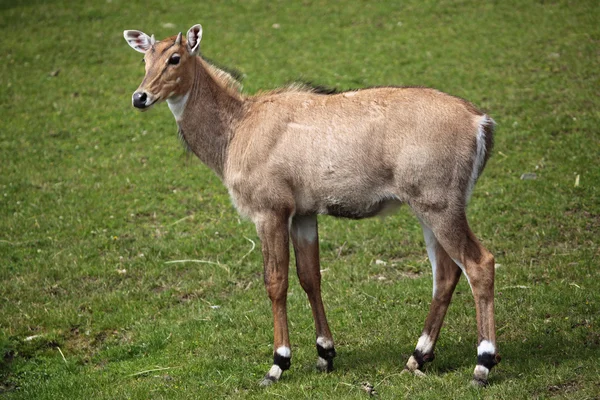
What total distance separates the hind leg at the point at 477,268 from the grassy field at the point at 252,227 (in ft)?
0.97

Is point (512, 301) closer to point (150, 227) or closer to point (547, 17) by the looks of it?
point (150, 227)

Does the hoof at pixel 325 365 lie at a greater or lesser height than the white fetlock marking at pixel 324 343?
lesser

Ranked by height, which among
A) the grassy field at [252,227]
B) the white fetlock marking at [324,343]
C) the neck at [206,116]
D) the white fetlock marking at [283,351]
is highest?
the neck at [206,116]

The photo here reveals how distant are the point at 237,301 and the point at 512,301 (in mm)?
3390

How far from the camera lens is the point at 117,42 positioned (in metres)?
20.9

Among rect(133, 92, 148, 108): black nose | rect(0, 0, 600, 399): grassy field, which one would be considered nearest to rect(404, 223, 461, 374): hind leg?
rect(0, 0, 600, 399): grassy field

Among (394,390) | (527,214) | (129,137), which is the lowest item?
(129,137)

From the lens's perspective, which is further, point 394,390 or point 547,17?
point 547,17

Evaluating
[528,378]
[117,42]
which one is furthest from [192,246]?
[117,42]

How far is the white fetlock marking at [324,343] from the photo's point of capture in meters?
8.38

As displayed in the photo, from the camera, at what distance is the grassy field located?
27.9 ft

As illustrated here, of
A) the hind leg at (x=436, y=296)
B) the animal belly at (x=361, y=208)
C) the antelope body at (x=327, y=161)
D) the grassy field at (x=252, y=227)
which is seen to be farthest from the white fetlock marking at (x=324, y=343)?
the animal belly at (x=361, y=208)

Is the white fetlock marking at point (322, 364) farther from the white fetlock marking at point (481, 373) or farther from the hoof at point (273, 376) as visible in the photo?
the white fetlock marking at point (481, 373)

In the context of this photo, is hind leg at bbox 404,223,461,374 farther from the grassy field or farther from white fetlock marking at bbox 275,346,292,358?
white fetlock marking at bbox 275,346,292,358
